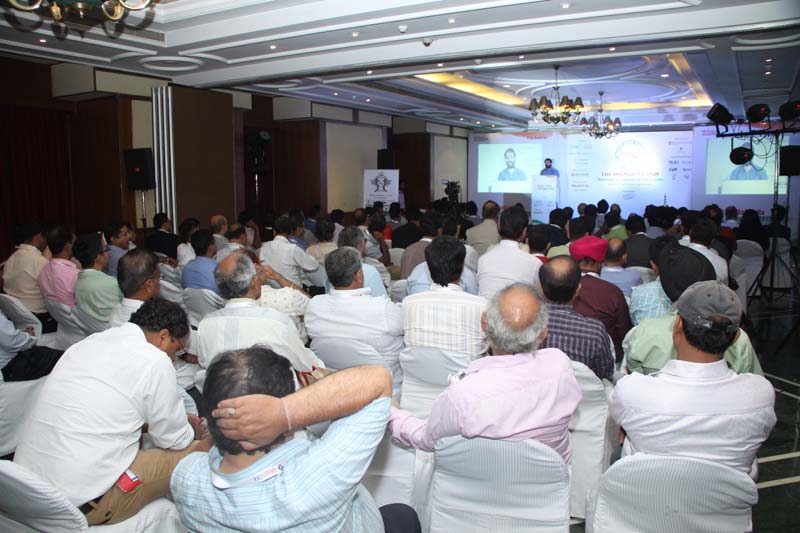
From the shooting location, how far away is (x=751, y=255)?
26.1ft

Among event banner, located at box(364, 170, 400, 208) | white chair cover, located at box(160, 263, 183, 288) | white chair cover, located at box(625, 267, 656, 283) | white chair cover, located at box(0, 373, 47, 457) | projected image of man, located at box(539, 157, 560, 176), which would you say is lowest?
white chair cover, located at box(0, 373, 47, 457)

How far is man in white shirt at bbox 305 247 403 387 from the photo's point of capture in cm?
329

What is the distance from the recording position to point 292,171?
1324 cm

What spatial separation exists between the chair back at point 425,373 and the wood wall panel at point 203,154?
7650 millimetres

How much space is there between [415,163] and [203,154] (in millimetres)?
7188

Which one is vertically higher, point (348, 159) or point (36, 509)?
point (348, 159)

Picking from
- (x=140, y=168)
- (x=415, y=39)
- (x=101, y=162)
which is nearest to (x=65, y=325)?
(x=415, y=39)

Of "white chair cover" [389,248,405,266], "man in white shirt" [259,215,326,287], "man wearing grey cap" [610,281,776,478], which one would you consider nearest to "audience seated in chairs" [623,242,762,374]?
"man wearing grey cap" [610,281,776,478]

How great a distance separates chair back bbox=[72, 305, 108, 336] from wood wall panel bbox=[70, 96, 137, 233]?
5820 mm

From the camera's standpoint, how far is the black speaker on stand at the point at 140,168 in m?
8.99

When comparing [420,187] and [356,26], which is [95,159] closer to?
[356,26]

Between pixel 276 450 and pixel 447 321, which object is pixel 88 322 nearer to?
pixel 447 321

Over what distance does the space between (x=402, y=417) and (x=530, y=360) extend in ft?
1.49

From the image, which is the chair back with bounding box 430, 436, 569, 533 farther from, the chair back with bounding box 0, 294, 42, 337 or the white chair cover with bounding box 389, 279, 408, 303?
the chair back with bounding box 0, 294, 42, 337
